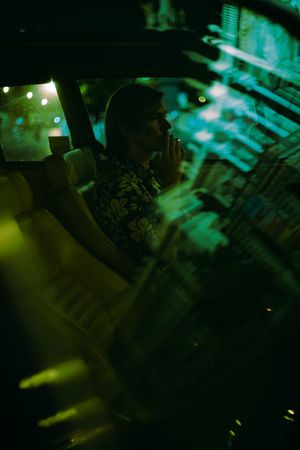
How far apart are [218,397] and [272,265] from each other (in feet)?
Answer: 1.68

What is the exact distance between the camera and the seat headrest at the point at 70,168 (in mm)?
2301

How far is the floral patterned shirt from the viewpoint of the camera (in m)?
2.09

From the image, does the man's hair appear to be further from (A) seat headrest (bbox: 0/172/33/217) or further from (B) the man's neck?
(A) seat headrest (bbox: 0/172/33/217)

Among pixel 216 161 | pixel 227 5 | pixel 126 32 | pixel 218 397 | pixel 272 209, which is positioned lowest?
pixel 218 397

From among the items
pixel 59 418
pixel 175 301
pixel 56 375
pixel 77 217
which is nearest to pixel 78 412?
pixel 59 418

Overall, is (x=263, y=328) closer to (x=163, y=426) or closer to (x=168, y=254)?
(x=168, y=254)

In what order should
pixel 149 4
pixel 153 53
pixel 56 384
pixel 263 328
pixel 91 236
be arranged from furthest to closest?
pixel 91 236, pixel 56 384, pixel 263 328, pixel 153 53, pixel 149 4

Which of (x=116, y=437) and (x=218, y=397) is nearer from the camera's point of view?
(x=218, y=397)

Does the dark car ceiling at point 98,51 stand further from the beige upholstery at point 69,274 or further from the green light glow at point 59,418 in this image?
the green light glow at point 59,418

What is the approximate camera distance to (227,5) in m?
1.13

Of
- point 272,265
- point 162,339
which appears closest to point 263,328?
point 272,265

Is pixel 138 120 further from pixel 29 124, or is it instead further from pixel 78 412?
pixel 29 124

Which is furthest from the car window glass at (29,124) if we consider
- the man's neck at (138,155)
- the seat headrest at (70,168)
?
the man's neck at (138,155)

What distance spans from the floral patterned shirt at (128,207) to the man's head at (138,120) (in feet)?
0.32
